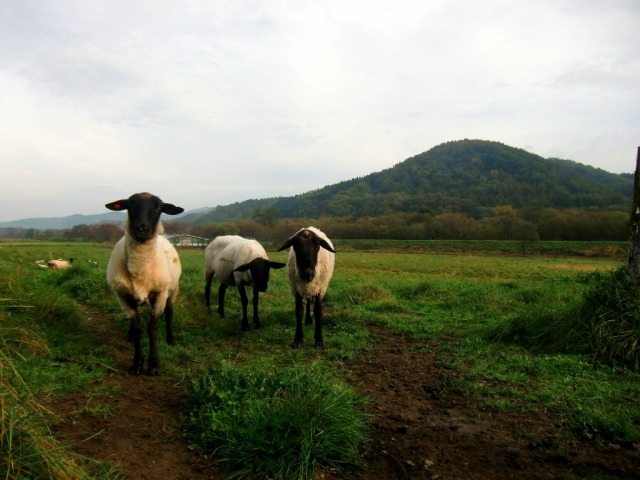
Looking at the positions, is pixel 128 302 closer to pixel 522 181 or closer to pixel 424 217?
pixel 424 217

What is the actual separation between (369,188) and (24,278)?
194m

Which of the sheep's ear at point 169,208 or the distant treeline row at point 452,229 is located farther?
the distant treeline row at point 452,229

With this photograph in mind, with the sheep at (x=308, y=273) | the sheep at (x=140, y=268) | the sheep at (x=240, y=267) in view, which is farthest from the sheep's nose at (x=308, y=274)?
the sheep at (x=140, y=268)

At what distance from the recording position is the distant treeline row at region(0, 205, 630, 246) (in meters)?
78.6

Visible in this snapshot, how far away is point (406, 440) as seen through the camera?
420 cm

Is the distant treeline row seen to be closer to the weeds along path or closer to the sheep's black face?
the sheep's black face

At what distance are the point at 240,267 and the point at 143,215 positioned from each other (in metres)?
4.06

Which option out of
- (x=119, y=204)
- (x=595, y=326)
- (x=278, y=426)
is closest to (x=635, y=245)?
(x=595, y=326)

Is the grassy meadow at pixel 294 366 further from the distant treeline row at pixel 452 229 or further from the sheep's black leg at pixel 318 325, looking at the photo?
the distant treeline row at pixel 452 229

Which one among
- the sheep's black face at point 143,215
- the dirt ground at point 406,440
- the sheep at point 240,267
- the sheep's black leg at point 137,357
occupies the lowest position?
the dirt ground at point 406,440

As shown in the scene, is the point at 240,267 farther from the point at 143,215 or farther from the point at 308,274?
the point at 143,215

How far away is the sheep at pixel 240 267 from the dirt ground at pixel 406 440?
4453 millimetres

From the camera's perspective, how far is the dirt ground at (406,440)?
362 centimetres

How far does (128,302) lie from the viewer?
256 inches
